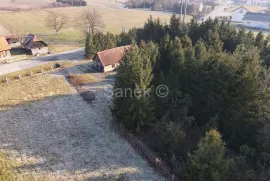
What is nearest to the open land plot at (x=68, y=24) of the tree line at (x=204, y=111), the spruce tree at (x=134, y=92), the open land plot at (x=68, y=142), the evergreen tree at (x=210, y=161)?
the open land plot at (x=68, y=142)

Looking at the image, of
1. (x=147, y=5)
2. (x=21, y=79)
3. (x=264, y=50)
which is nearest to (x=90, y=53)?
(x=21, y=79)

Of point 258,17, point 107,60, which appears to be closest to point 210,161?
point 107,60

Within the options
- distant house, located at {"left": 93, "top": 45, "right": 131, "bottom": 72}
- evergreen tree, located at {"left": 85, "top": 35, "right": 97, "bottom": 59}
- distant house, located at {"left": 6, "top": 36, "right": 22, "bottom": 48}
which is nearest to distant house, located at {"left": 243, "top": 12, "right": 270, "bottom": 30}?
distant house, located at {"left": 93, "top": 45, "right": 131, "bottom": 72}

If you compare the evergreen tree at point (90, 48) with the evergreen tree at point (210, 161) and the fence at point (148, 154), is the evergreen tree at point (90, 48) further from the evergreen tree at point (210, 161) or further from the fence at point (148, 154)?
the evergreen tree at point (210, 161)

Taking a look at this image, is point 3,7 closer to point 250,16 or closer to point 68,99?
point 68,99

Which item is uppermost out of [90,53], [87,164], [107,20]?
[107,20]

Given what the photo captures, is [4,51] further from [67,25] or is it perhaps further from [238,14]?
[238,14]
